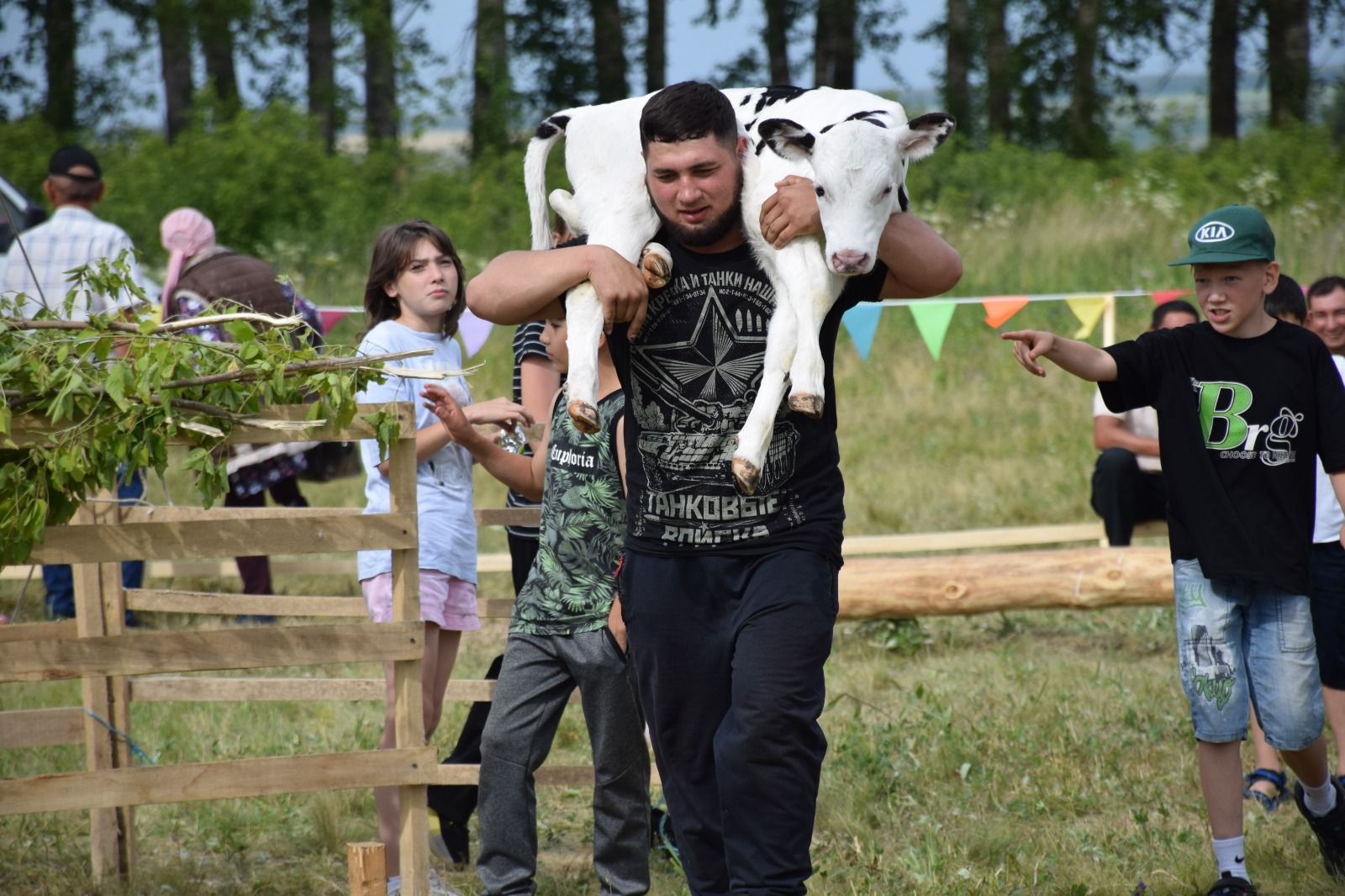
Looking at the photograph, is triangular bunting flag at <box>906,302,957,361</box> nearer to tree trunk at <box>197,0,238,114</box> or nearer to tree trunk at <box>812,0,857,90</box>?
tree trunk at <box>197,0,238,114</box>

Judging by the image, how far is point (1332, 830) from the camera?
4.39m

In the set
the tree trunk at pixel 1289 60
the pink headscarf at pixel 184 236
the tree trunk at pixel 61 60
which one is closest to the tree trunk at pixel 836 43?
the tree trunk at pixel 1289 60

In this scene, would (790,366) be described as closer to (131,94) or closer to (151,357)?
(151,357)

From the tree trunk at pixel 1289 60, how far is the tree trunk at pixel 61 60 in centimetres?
2064

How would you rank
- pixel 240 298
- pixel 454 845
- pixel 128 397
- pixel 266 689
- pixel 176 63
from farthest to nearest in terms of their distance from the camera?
pixel 176 63 → pixel 240 298 → pixel 266 689 → pixel 454 845 → pixel 128 397

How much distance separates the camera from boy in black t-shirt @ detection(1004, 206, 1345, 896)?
412 centimetres

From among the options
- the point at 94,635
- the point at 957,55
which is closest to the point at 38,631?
the point at 94,635

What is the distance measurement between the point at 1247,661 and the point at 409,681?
248 centimetres

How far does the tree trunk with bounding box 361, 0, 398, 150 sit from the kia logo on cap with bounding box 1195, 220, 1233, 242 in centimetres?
1978

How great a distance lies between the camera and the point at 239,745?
6066 millimetres

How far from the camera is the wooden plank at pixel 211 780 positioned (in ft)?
11.9

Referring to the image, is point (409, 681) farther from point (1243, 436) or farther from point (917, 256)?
point (1243, 436)

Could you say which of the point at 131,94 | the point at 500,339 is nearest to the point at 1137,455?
the point at 500,339

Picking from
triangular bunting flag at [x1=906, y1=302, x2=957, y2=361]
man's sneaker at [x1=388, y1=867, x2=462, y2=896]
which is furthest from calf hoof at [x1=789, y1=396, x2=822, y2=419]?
triangular bunting flag at [x1=906, y1=302, x2=957, y2=361]
